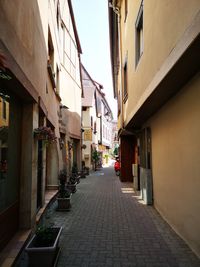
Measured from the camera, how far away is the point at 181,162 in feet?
16.9

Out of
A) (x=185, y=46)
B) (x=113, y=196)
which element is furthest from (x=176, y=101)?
(x=113, y=196)

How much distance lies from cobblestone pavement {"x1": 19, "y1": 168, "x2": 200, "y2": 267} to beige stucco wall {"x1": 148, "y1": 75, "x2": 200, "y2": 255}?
0.35 meters

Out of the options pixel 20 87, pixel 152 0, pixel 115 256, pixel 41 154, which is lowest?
pixel 115 256

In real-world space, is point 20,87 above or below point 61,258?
above

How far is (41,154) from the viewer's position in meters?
7.05

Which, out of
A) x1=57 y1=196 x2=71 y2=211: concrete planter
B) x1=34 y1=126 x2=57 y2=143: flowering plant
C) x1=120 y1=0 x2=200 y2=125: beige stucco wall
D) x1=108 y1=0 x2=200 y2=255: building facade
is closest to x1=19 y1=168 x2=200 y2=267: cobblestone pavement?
x1=57 y1=196 x2=71 y2=211: concrete planter

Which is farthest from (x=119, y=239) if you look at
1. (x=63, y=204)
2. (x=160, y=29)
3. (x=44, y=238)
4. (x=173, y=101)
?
(x=160, y=29)

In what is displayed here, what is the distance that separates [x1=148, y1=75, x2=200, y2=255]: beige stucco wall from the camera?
434 centimetres

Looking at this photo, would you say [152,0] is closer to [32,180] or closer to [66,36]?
[32,180]

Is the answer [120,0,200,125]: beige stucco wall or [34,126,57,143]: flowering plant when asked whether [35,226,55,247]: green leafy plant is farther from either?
[120,0,200,125]: beige stucco wall

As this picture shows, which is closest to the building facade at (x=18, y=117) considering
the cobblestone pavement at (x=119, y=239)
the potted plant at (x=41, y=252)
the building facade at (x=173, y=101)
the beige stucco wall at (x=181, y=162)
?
the potted plant at (x=41, y=252)

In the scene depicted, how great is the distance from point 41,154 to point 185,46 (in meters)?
4.99

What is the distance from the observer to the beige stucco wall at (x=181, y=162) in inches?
171

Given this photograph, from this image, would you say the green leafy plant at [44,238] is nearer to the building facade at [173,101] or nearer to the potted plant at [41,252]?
the potted plant at [41,252]
